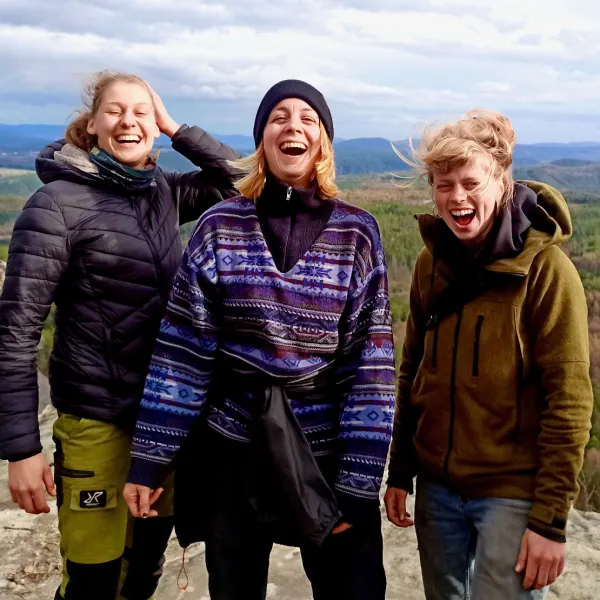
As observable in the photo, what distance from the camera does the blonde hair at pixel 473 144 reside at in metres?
1.94

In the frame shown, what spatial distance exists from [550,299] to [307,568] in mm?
1124

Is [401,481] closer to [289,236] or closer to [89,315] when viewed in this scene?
[289,236]

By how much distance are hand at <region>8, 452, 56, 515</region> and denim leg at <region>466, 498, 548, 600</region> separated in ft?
4.62

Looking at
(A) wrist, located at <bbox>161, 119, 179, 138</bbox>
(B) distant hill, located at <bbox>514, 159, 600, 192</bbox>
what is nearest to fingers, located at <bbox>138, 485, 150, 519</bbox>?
(A) wrist, located at <bbox>161, 119, 179, 138</bbox>

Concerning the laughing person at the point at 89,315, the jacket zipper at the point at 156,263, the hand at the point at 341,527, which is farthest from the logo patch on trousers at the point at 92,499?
the hand at the point at 341,527

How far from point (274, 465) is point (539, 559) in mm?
805

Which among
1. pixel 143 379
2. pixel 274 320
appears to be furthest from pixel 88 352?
pixel 274 320

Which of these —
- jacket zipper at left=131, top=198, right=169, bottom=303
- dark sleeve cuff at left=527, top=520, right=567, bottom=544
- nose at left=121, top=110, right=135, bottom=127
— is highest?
nose at left=121, top=110, right=135, bottom=127

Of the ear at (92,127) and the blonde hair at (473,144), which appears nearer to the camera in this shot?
the blonde hair at (473,144)

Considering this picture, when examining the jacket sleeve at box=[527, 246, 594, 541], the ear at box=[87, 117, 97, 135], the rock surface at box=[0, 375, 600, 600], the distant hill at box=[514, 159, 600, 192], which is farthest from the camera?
the distant hill at box=[514, 159, 600, 192]

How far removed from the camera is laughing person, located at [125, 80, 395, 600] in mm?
1932

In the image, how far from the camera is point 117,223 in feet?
7.49

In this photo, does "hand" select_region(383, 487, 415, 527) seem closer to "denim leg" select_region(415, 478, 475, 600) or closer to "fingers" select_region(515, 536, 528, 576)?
"denim leg" select_region(415, 478, 475, 600)

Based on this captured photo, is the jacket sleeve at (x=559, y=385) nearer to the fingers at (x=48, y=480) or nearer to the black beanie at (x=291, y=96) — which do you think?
the black beanie at (x=291, y=96)
